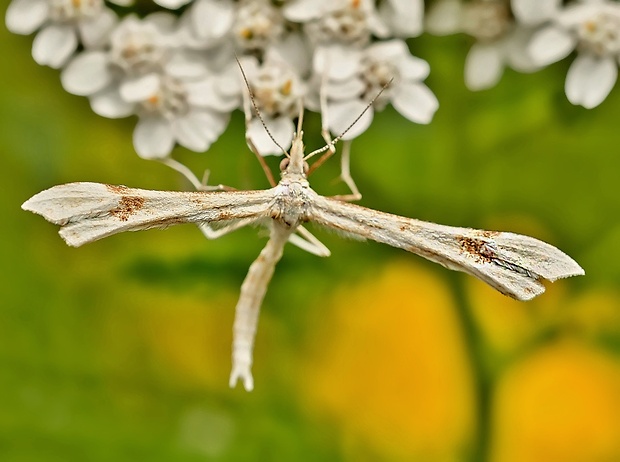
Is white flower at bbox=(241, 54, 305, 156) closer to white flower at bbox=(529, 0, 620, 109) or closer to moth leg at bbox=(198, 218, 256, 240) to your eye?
moth leg at bbox=(198, 218, 256, 240)

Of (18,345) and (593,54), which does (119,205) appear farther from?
(593,54)

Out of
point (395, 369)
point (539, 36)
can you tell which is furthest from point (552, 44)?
point (395, 369)

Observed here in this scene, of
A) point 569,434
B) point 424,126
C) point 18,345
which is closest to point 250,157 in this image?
point 424,126

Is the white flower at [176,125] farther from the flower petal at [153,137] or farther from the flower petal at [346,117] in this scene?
the flower petal at [346,117]

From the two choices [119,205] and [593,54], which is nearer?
[119,205]

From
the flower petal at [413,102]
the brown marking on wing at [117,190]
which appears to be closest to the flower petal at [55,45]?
the brown marking on wing at [117,190]

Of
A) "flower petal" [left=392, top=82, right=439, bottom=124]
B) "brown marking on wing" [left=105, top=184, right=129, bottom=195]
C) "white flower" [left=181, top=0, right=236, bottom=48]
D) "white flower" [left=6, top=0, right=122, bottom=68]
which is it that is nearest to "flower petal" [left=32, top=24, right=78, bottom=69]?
"white flower" [left=6, top=0, right=122, bottom=68]

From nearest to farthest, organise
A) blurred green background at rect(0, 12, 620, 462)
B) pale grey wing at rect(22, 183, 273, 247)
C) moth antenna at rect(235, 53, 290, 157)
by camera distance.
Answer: pale grey wing at rect(22, 183, 273, 247)
moth antenna at rect(235, 53, 290, 157)
blurred green background at rect(0, 12, 620, 462)
